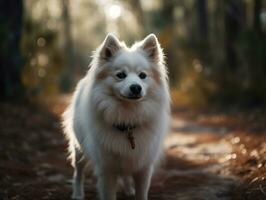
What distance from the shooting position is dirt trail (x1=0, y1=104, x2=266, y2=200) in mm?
5891

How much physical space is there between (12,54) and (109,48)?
708 cm

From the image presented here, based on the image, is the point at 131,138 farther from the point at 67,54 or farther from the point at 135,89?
the point at 67,54

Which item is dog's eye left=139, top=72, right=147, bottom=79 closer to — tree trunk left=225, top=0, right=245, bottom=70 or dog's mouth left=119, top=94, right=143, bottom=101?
dog's mouth left=119, top=94, right=143, bottom=101

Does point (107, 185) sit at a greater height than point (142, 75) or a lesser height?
lesser

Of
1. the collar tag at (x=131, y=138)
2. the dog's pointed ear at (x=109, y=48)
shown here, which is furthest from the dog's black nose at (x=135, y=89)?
the dog's pointed ear at (x=109, y=48)

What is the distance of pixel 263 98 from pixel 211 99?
3515 millimetres

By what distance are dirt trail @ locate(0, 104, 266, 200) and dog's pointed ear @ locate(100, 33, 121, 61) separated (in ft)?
5.70

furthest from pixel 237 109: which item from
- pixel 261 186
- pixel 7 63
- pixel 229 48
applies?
pixel 261 186

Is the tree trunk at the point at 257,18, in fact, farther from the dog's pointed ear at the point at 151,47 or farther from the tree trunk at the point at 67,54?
the tree trunk at the point at 67,54

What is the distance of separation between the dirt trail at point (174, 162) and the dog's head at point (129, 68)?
1.49 m

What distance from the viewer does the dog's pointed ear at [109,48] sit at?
5.29m

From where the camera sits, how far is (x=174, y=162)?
803cm

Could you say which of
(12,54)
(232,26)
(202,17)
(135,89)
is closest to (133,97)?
(135,89)

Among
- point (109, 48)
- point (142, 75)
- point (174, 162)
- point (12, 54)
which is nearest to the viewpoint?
point (142, 75)
